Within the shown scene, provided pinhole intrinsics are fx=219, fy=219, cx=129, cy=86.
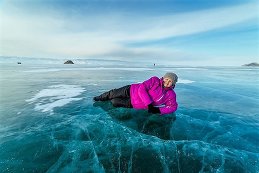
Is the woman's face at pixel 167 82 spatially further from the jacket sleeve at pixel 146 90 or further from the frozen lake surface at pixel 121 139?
the frozen lake surface at pixel 121 139

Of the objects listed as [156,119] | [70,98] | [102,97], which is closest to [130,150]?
[156,119]

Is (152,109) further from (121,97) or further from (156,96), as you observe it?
(121,97)

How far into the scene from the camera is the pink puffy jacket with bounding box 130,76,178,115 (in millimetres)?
6285

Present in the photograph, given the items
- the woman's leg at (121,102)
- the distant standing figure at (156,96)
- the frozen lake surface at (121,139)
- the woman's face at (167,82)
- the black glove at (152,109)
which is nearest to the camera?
the frozen lake surface at (121,139)

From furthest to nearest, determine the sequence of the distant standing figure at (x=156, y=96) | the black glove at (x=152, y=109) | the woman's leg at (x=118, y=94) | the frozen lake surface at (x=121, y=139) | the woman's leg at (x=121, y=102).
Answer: the woman's leg at (x=118, y=94) < the woman's leg at (x=121, y=102) < the black glove at (x=152, y=109) < the distant standing figure at (x=156, y=96) < the frozen lake surface at (x=121, y=139)

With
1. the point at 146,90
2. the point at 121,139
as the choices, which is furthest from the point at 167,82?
the point at 121,139

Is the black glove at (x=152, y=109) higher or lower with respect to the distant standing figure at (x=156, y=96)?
lower

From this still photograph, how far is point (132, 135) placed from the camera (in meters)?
4.93

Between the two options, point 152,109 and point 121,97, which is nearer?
point 152,109

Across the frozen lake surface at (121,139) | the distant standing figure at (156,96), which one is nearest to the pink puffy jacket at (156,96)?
the distant standing figure at (156,96)

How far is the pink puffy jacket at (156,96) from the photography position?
6.29 meters

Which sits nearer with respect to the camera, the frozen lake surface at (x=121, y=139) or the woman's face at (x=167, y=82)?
the frozen lake surface at (x=121, y=139)

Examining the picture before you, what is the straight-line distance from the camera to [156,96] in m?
6.36

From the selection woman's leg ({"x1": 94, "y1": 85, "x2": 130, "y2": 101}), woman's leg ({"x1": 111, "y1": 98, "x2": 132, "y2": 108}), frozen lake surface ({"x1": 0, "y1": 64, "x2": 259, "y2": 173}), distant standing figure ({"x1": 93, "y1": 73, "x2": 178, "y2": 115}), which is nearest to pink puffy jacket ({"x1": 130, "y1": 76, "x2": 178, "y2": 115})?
distant standing figure ({"x1": 93, "y1": 73, "x2": 178, "y2": 115})
